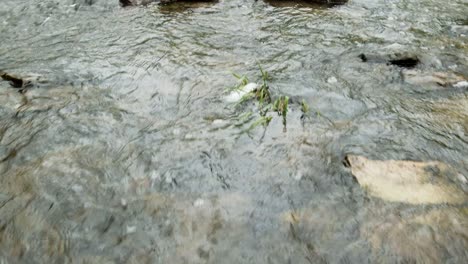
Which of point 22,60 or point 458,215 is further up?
point 22,60

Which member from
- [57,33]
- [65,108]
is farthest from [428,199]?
[57,33]

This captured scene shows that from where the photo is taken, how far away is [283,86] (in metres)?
4.13

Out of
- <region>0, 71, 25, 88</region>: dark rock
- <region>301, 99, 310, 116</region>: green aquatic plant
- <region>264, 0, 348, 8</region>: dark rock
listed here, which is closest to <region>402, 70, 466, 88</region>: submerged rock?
<region>301, 99, 310, 116</region>: green aquatic plant

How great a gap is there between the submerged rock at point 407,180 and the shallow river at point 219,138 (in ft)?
0.24

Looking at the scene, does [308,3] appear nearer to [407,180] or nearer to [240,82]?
[240,82]

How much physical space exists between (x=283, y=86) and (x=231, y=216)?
1.96m

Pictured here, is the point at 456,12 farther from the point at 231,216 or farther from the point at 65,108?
the point at 65,108

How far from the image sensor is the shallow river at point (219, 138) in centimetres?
246

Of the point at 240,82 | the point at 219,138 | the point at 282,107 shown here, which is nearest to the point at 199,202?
the point at 219,138

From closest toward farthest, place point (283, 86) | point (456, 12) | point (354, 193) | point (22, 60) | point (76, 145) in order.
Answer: point (354, 193) < point (76, 145) < point (283, 86) < point (22, 60) < point (456, 12)

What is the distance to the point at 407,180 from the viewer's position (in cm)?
284

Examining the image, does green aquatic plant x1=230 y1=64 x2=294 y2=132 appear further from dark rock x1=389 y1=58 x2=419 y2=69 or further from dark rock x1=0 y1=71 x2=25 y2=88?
dark rock x1=0 y1=71 x2=25 y2=88

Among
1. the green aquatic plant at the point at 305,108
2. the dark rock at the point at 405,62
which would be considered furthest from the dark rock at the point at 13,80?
the dark rock at the point at 405,62

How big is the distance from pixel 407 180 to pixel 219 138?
5.38 ft
